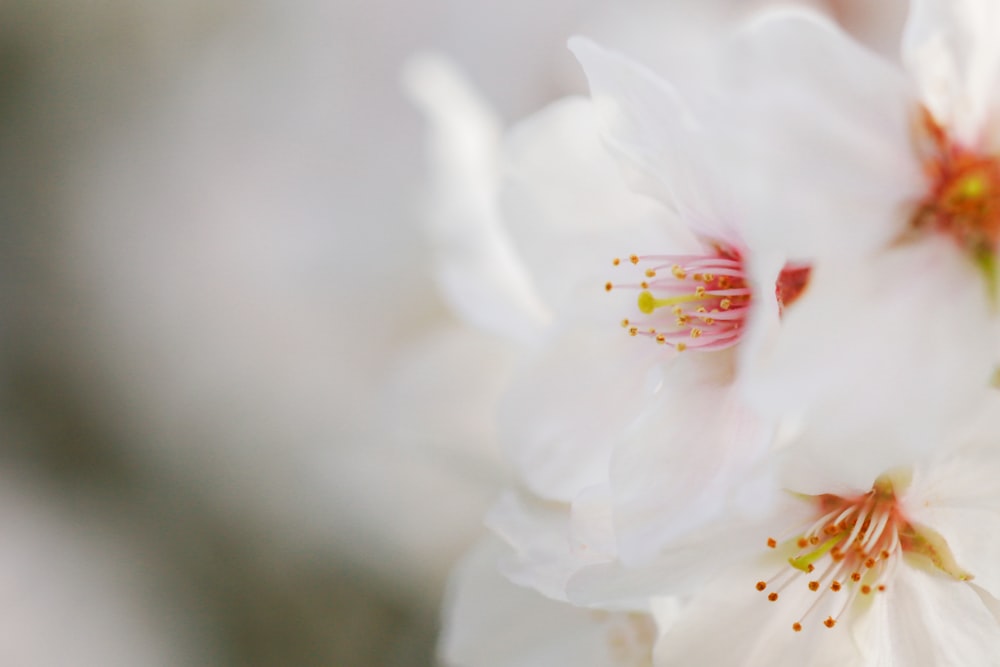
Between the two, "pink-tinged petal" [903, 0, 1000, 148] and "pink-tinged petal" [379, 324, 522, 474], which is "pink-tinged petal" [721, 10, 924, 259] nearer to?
"pink-tinged petal" [903, 0, 1000, 148]

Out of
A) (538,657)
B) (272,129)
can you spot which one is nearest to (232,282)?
(272,129)

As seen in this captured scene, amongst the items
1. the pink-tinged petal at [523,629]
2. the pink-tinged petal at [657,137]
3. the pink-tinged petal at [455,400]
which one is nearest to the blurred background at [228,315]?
the pink-tinged petal at [455,400]

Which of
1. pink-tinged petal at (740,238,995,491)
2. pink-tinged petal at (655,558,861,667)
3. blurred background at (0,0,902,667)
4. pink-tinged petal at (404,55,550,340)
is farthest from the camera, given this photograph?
blurred background at (0,0,902,667)

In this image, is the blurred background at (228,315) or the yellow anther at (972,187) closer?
the yellow anther at (972,187)

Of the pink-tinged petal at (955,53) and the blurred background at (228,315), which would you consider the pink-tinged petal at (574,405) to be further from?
the blurred background at (228,315)

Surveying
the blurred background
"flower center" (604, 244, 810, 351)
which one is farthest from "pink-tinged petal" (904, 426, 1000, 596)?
the blurred background

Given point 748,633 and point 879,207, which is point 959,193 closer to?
point 879,207

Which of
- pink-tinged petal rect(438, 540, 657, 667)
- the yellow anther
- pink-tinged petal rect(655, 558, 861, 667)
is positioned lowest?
pink-tinged petal rect(438, 540, 657, 667)

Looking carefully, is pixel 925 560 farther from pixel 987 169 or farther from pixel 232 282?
pixel 232 282
